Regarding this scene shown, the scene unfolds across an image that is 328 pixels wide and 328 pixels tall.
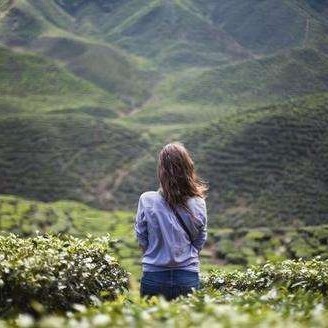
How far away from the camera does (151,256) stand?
6.09 metres

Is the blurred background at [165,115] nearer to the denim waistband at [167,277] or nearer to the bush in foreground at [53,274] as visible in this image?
the bush in foreground at [53,274]

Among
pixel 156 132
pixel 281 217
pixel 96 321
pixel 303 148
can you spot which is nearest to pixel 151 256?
pixel 96 321

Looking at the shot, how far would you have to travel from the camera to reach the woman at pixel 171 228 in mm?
6043

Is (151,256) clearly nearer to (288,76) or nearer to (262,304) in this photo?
(262,304)

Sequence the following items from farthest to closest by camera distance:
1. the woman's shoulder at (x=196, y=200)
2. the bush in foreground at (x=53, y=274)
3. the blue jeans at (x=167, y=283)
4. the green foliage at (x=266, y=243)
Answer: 1. the green foliage at (x=266, y=243)
2. the woman's shoulder at (x=196, y=200)
3. the blue jeans at (x=167, y=283)
4. the bush in foreground at (x=53, y=274)

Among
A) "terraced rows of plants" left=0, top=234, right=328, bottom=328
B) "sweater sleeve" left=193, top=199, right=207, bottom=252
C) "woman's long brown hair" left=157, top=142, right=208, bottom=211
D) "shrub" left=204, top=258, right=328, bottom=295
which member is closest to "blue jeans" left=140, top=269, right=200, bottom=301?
"terraced rows of plants" left=0, top=234, right=328, bottom=328

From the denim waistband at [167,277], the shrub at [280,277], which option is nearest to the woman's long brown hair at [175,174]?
the denim waistband at [167,277]

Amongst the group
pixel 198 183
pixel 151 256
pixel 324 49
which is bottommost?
pixel 151 256

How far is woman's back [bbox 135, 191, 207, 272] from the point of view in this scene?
19.8ft

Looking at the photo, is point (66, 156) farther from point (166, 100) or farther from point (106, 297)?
point (106, 297)

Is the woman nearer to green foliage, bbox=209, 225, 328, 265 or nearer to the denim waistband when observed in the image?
the denim waistband

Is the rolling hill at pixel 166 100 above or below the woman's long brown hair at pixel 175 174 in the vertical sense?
above

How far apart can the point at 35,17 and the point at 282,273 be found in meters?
88.2

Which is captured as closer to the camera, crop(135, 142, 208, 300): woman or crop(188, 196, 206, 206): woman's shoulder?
crop(135, 142, 208, 300): woman
